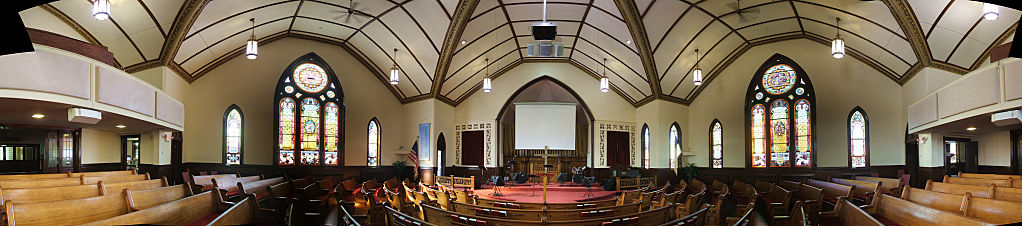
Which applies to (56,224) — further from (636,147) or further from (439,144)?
(636,147)

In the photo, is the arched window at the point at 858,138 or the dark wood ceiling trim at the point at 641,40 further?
the arched window at the point at 858,138

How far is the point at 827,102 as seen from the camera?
19391 mm

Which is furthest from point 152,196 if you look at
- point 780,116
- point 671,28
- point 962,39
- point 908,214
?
point 780,116

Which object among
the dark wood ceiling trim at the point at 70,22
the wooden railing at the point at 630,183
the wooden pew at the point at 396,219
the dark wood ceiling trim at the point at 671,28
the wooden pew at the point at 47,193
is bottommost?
the wooden railing at the point at 630,183

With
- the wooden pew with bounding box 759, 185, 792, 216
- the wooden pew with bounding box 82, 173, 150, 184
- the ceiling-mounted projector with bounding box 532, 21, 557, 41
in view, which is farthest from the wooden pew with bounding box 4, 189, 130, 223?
the wooden pew with bounding box 759, 185, 792, 216

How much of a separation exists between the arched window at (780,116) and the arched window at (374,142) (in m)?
13.8

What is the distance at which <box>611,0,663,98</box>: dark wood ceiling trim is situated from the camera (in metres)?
16.0

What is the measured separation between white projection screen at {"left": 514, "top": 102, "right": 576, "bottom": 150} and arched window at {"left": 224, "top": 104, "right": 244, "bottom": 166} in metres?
9.99

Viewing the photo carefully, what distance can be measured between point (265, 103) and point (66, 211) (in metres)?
14.0

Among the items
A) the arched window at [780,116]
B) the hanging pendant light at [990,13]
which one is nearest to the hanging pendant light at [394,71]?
the arched window at [780,116]

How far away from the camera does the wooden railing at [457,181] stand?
16.8 metres

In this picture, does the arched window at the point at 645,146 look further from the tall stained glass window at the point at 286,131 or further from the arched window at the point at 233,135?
the arched window at the point at 233,135

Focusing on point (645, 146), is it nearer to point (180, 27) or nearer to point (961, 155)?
point (961, 155)

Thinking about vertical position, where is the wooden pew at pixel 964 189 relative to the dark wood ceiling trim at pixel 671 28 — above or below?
below
